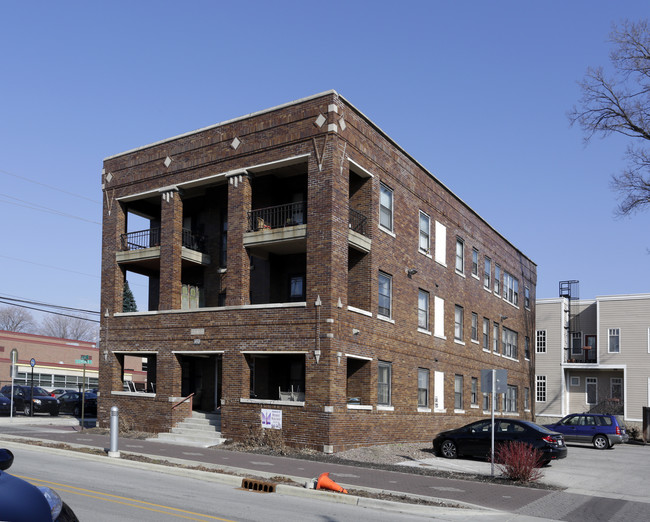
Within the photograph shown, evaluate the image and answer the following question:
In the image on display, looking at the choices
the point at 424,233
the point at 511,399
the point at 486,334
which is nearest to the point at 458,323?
the point at 486,334

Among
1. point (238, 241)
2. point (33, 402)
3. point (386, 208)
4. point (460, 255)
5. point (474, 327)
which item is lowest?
point (33, 402)

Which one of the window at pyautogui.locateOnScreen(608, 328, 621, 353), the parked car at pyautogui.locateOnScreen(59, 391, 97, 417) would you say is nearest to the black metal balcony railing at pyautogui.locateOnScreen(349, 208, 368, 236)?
the parked car at pyautogui.locateOnScreen(59, 391, 97, 417)

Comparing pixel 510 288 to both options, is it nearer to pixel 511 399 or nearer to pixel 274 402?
pixel 511 399

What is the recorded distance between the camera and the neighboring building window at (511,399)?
141ft

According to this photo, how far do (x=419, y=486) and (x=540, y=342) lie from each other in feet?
134

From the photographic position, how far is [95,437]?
2411 centimetres

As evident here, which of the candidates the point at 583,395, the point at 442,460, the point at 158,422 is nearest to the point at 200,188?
the point at 158,422

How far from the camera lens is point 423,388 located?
2978cm

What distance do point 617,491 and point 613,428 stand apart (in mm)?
16377

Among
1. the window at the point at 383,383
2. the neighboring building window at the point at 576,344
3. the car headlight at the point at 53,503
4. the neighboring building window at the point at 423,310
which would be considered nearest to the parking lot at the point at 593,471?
the window at the point at 383,383

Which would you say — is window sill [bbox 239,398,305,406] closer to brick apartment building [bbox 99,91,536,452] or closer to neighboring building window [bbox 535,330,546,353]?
brick apartment building [bbox 99,91,536,452]

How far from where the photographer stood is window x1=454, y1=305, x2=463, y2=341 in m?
33.9

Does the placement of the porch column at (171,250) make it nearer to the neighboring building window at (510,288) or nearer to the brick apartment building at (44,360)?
the neighboring building window at (510,288)

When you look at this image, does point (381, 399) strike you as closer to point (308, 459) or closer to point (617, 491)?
point (308, 459)
